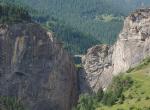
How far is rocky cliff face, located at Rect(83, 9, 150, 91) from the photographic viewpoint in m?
180

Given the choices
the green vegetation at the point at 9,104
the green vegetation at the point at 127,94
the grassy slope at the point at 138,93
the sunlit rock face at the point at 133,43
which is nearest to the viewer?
the grassy slope at the point at 138,93

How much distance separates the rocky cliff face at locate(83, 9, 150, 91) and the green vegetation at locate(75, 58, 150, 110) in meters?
20.9

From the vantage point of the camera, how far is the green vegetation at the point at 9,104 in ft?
519

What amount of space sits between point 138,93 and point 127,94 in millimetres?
3326

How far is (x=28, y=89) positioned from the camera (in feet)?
574

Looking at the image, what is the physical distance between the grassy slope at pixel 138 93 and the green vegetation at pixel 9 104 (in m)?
27.6

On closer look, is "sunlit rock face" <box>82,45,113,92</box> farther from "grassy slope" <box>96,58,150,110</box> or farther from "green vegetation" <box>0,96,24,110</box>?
"green vegetation" <box>0,96,24,110</box>

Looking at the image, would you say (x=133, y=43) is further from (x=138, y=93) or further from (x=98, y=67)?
(x=138, y=93)

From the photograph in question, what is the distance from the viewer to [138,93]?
139 m

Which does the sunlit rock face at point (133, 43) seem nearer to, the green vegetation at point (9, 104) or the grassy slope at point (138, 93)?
the grassy slope at point (138, 93)

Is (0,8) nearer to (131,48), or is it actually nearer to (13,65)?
(13,65)

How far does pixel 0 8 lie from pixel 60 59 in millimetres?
27331

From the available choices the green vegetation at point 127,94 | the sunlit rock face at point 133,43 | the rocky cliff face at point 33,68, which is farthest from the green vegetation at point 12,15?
the green vegetation at point 127,94

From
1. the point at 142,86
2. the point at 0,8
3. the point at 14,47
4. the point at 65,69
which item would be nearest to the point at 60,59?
the point at 65,69
